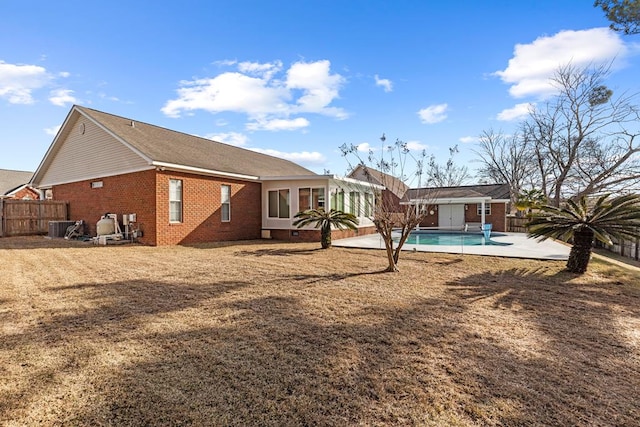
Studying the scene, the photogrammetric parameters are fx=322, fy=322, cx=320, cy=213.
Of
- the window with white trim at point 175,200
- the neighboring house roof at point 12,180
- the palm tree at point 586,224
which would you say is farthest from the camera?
the neighboring house roof at point 12,180

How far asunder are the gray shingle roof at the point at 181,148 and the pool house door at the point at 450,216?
13888 mm

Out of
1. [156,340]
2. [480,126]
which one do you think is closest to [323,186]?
[156,340]

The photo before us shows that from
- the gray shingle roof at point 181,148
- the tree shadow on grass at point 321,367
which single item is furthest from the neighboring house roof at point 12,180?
the tree shadow on grass at point 321,367

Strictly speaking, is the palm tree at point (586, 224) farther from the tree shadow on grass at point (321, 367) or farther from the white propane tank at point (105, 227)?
the white propane tank at point (105, 227)

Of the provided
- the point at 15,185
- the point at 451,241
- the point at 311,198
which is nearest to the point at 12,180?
the point at 15,185

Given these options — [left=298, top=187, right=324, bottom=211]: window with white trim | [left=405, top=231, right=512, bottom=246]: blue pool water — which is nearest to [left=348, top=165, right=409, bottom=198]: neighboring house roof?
[left=298, top=187, right=324, bottom=211]: window with white trim

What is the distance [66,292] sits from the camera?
18.6 feet

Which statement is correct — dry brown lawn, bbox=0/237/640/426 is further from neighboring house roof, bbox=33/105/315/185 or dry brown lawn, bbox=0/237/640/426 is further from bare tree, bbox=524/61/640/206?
bare tree, bbox=524/61/640/206

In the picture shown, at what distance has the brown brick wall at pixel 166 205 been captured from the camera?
40.4 feet

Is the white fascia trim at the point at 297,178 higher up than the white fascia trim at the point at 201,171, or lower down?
lower down

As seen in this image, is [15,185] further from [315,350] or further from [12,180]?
[315,350]

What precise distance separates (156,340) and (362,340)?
236cm

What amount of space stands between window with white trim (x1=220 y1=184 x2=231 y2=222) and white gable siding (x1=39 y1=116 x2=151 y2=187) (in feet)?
10.9

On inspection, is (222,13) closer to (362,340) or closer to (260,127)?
(260,127)
